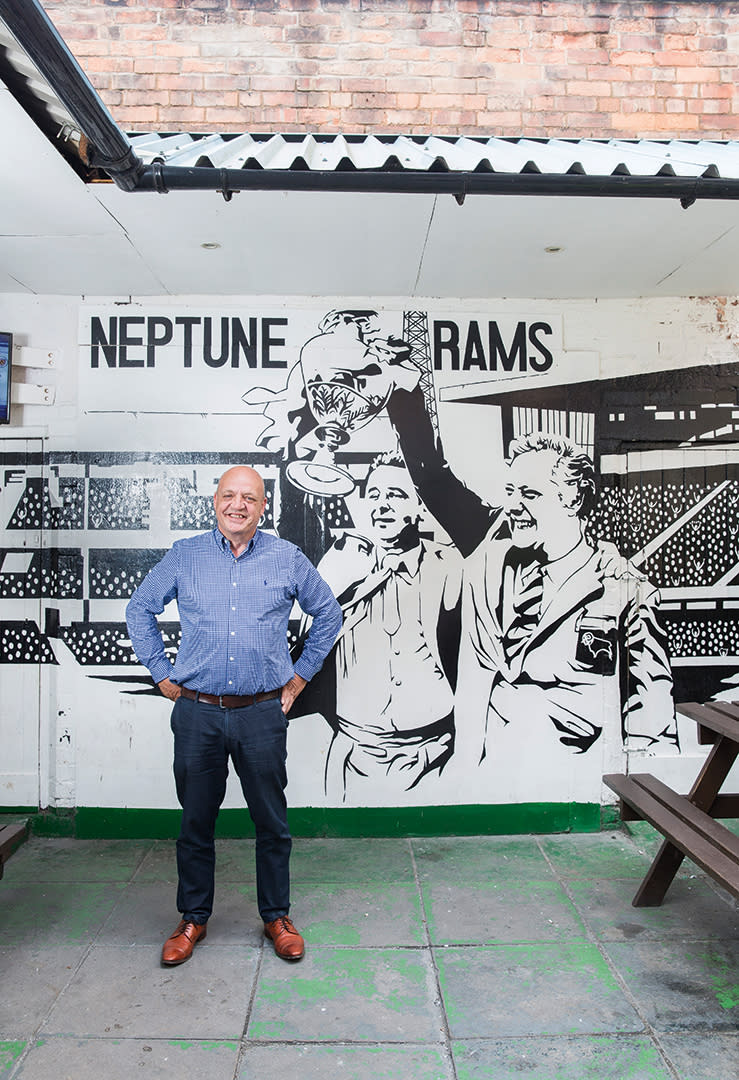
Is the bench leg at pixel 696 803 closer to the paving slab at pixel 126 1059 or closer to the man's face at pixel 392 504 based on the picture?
the man's face at pixel 392 504

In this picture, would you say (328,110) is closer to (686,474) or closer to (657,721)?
(686,474)

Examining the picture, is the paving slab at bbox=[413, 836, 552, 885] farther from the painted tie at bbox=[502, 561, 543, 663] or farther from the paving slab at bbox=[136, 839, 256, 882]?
the painted tie at bbox=[502, 561, 543, 663]

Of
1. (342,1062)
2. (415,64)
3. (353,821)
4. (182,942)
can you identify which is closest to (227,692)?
(182,942)

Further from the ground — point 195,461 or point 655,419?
point 655,419

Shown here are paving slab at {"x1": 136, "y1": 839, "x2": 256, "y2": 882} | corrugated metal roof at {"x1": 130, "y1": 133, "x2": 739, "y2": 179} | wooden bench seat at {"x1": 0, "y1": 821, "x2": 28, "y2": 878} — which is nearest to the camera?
corrugated metal roof at {"x1": 130, "y1": 133, "x2": 739, "y2": 179}

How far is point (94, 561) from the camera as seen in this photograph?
196 inches

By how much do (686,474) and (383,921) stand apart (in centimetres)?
326

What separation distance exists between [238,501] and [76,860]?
2511 mm

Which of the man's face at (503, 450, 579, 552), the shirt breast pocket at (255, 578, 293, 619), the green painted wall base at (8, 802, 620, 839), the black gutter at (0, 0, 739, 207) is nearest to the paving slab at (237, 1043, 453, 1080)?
the shirt breast pocket at (255, 578, 293, 619)

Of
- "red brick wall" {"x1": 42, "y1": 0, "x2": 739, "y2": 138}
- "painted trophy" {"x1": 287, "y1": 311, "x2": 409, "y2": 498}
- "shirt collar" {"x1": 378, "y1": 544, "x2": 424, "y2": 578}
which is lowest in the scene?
"shirt collar" {"x1": 378, "y1": 544, "x2": 424, "y2": 578}

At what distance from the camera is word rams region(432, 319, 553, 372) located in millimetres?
5055

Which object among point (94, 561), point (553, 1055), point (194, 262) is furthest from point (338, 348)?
point (553, 1055)

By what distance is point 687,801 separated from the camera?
397cm

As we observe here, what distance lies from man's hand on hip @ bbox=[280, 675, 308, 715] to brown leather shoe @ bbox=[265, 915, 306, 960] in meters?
0.96
